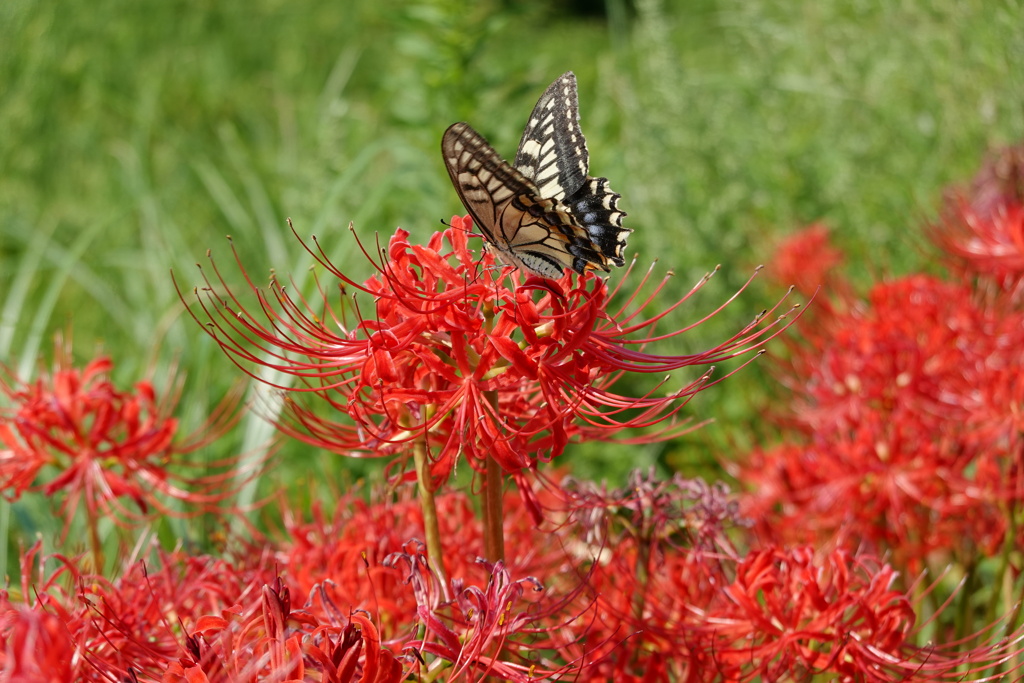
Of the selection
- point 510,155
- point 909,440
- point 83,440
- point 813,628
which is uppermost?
point 510,155

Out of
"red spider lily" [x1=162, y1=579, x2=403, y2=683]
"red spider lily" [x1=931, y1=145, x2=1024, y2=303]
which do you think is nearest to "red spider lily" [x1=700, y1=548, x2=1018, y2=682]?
"red spider lily" [x1=162, y1=579, x2=403, y2=683]

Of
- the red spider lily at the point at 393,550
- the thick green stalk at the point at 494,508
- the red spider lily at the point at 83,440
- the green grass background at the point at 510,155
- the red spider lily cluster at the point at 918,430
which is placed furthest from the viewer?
the green grass background at the point at 510,155

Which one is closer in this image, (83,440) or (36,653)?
(36,653)

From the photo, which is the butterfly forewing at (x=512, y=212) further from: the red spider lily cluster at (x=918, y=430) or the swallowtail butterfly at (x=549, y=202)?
the red spider lily cluster at (x=918, y=430)

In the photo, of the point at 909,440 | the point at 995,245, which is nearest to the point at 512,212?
the point at 909,440

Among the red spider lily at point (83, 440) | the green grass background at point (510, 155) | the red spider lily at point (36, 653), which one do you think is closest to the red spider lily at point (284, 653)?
the red spider lily at point (36, 653)

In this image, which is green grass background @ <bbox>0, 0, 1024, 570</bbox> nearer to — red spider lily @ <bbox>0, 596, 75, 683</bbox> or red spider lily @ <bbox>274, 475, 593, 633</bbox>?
red spider lily @ <bbox>274, 475, 593, 633</bbox>

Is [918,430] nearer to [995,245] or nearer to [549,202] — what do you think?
[995,245]
